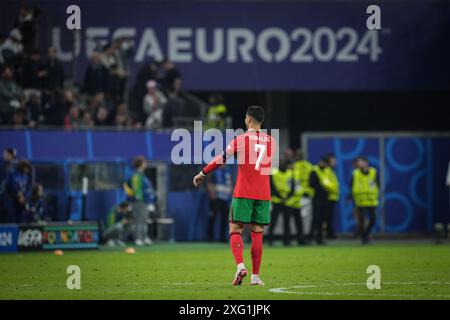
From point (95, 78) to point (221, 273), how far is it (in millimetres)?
13327

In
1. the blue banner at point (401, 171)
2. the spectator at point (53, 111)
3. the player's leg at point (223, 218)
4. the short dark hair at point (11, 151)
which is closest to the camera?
the short dark hair at point (11, 151)

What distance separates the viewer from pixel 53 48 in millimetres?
27828

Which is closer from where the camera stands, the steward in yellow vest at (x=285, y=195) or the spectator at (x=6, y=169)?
the spectator at (x=6, y=169)

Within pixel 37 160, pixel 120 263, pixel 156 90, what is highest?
pixel 156 90

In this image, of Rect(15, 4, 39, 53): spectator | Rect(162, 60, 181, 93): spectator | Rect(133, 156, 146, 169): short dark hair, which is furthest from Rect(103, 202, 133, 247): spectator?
Rect(15, 4, 39, 53): spectator

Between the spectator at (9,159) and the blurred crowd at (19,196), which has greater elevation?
the spectator at (9,159)

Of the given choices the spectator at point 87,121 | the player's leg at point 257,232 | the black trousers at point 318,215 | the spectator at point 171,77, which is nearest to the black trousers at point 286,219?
the black trousers at point 318,215

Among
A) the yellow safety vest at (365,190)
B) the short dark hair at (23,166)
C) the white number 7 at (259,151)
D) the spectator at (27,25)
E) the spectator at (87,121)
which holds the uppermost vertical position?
the spectator at (27,25)

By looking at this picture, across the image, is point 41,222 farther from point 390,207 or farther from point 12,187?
point 390,207

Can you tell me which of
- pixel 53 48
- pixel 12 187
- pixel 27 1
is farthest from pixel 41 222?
pixel 27 1

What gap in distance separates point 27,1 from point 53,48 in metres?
2.42

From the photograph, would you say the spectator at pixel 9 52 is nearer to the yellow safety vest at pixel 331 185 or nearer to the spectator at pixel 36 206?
the spectator at pixel 36 206

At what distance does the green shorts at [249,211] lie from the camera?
567 inches

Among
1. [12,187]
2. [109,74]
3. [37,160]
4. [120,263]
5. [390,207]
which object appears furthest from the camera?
[390,207]
